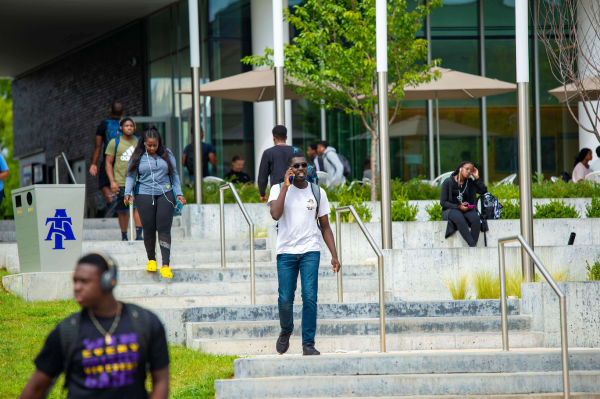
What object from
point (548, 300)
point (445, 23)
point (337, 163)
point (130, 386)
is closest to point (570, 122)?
point (445, 23)

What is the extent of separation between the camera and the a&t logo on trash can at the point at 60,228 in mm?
8875

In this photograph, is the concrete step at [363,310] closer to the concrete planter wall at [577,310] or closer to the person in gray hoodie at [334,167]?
the concrete planter wall at [577,310]

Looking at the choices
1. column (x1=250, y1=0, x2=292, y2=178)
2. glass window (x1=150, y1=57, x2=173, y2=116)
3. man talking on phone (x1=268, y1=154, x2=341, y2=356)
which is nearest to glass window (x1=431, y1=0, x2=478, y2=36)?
column (x1=250, y1=0, x2=292, y2=178)

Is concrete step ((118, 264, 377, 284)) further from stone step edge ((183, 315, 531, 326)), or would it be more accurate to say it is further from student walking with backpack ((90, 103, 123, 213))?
student walking with backpack ((90, 103, 123, 213))

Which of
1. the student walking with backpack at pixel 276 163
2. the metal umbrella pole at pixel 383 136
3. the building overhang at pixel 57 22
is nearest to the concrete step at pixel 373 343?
the student walking with backpack at pixel 276 163

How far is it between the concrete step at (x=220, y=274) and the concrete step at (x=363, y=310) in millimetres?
1387

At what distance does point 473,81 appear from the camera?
1453 cm

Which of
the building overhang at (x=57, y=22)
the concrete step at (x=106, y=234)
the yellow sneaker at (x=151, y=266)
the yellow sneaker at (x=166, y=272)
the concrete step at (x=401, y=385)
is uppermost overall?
the building overhang at (x=57, y=22)

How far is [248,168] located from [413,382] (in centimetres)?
1202

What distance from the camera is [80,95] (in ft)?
76.7

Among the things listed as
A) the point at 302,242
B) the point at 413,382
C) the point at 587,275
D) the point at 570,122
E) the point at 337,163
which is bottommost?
the point at 413,382

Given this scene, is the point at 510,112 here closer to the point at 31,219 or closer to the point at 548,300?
the point at 548,300

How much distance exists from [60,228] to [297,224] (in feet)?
12.3

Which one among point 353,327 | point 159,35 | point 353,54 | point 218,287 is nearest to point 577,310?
point 353,327
